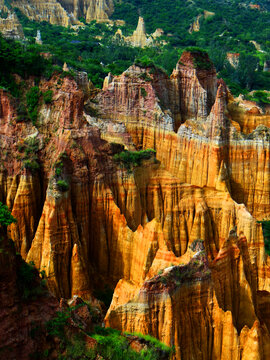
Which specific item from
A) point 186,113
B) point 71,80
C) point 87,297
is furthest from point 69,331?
point 186,113

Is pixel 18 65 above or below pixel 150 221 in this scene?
above

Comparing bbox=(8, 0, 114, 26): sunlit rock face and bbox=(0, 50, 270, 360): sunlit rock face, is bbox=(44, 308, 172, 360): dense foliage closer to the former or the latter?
bbox=(0, 50, 270, 360): sunlit rock face

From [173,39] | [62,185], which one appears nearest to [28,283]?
[62,185]

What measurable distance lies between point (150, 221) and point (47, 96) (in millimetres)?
8694

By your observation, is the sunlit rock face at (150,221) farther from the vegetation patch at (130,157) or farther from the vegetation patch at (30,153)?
the vegetation patch at (130,157)

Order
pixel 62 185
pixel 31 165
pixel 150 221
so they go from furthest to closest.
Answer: pixel 31 165 → pixel 150 221 → pixel 62 185

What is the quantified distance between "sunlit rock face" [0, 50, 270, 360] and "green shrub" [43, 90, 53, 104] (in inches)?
8.5

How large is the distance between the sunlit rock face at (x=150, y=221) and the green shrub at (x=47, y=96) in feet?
0.71

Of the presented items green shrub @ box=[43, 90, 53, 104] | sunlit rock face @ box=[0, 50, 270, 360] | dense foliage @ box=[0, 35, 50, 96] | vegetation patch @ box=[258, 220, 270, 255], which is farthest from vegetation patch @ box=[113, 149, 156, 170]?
vegetation patch @ box=[258, 220, 270, 255]

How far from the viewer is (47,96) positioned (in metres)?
31.2

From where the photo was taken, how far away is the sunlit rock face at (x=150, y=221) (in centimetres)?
2127

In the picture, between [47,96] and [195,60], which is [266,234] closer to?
[195,60]

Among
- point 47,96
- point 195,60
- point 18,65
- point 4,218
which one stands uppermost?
point 195,60

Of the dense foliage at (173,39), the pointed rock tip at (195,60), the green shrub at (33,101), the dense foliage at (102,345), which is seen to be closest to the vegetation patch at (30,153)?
the green shrub at (33,101)
